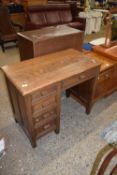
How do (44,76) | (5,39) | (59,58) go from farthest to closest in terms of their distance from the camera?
(5,39)
(59,58)
(44,76)

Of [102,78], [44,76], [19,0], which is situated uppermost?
[19,0]

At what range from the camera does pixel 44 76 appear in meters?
1.35

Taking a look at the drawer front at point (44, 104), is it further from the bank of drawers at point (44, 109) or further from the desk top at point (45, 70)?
the desk top at point (45, 70)

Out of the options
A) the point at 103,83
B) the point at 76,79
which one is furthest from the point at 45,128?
the point at 103,83

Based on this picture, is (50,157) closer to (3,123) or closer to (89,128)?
(89,128)

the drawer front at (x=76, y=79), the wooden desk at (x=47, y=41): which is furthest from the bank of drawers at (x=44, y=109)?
the wooden desk at (x=47, y=41)

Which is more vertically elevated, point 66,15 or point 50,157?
point 66,15

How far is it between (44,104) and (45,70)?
322 millimetres

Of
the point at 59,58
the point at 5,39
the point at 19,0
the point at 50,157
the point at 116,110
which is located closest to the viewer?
the point at 50,157

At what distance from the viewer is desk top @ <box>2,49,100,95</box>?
4.12ft

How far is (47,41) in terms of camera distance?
1.83 m

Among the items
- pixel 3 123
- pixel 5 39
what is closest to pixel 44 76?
pixel 3 123

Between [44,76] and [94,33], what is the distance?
436 centimetres

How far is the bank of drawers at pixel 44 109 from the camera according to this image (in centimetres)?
129
